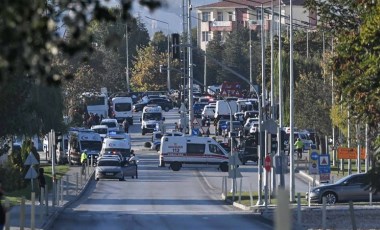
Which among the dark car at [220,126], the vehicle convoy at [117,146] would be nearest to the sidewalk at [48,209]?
the vehicle convoy at [117,146]

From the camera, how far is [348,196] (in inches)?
1735

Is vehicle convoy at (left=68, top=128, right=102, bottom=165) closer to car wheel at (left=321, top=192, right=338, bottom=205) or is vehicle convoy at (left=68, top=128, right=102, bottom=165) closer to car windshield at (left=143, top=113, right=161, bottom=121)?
car windshield at (left=143, top=113, right=161, bottom=121)

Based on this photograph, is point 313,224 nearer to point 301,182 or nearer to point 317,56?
point 301,182

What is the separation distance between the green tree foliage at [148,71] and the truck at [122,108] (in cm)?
3327

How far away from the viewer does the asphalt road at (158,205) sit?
34.0 meters

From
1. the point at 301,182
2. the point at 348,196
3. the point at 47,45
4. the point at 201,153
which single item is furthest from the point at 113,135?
the point at 47,45

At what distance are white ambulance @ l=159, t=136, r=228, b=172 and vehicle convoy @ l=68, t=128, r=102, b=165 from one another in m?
6.64

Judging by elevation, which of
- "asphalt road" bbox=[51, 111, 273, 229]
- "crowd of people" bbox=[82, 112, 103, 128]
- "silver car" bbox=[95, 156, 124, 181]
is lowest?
"asphalt road" bbox=[51, 111, 273, 229]

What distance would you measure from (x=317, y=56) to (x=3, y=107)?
6114 cm

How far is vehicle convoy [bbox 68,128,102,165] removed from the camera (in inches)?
2896

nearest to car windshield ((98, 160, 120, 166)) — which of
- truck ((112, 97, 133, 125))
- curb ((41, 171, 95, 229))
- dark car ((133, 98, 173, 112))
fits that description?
curb ((41, 171, 95, 229))

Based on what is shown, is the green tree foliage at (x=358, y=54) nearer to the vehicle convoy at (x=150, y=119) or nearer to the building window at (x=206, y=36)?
the vehicle convoy at (x=150, y=119)

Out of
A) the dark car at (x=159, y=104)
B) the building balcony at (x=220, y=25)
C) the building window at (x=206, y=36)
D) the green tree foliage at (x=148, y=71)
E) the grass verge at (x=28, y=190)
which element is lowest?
the grass verge at (x=28, y=190)

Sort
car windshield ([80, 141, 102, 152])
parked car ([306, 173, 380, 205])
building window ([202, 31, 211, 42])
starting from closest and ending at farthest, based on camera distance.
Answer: parked car ([306, 173, 380, 205]) → car windshield ([80, 141, 102, 152]) → building window ([202, 31, 211, 42])
